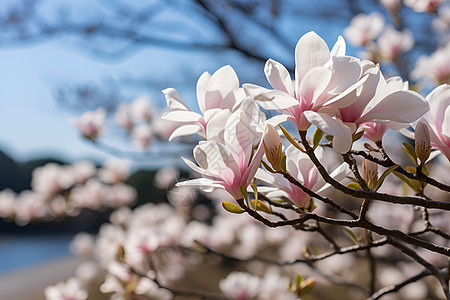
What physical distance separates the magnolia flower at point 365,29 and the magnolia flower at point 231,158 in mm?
1709

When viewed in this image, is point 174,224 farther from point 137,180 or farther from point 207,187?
point 137,180

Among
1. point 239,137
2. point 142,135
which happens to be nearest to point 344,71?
point 239,137

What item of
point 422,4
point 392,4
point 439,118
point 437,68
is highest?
point 392,4

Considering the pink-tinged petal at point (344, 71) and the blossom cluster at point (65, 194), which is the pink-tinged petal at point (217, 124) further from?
the blossom cluster at point (65, 194)

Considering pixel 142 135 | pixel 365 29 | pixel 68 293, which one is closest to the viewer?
pixel 68 293

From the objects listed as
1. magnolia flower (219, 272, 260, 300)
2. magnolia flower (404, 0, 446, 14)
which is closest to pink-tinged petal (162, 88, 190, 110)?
magnolia flower (219, 272, 260, 300)

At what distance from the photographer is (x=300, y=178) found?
51cm

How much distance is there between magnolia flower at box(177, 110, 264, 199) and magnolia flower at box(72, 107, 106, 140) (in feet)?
4.76

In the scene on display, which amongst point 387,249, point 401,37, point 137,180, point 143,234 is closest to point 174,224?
point 143,234

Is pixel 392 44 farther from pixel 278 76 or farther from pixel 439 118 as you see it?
pixel 278 76

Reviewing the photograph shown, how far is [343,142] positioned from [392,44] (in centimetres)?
167

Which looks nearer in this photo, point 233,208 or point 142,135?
point 233,208

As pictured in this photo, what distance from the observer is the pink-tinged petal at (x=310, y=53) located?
40 centimetres

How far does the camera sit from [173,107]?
19.3 inches
